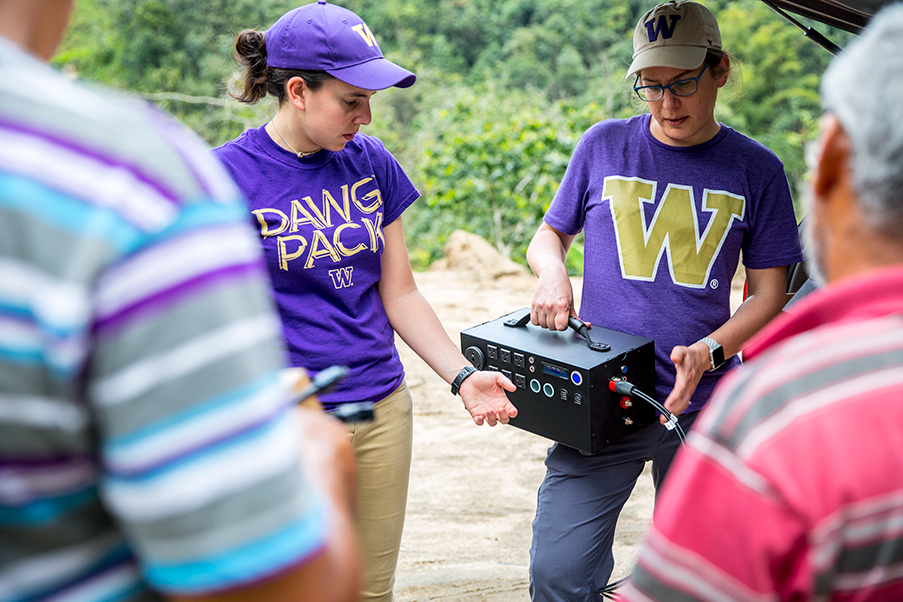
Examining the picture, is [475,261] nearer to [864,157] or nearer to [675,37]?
[675,37]

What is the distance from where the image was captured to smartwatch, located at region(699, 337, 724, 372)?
2037 millimetres

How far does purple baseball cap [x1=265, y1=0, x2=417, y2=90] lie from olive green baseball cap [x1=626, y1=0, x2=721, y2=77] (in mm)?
714

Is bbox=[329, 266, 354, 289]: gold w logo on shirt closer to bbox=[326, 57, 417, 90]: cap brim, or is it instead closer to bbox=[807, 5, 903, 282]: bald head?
bbox=[326, 57, 417, 90]: cap brim

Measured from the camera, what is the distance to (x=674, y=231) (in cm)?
213

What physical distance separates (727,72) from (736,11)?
68.8ft

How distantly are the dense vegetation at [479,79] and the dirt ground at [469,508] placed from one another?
11.0 ft

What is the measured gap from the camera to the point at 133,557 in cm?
60

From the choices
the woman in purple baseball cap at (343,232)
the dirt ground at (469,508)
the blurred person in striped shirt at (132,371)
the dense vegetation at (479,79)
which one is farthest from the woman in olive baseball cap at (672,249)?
the dense vegetation at (479,79)

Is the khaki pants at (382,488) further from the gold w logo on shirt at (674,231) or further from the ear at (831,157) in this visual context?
the ear at (831,157)

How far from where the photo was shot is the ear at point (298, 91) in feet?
6.09

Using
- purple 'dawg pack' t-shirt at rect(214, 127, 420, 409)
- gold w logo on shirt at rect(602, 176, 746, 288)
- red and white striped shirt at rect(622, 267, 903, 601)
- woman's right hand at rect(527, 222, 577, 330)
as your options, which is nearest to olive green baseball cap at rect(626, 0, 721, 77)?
gold w logo on shirt at rect(602, 176, 746, 288)

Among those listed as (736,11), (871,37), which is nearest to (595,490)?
(871,37)

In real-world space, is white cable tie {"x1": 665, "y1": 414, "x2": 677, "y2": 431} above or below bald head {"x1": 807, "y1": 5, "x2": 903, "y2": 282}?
below

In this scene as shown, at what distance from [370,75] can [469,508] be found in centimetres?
247
